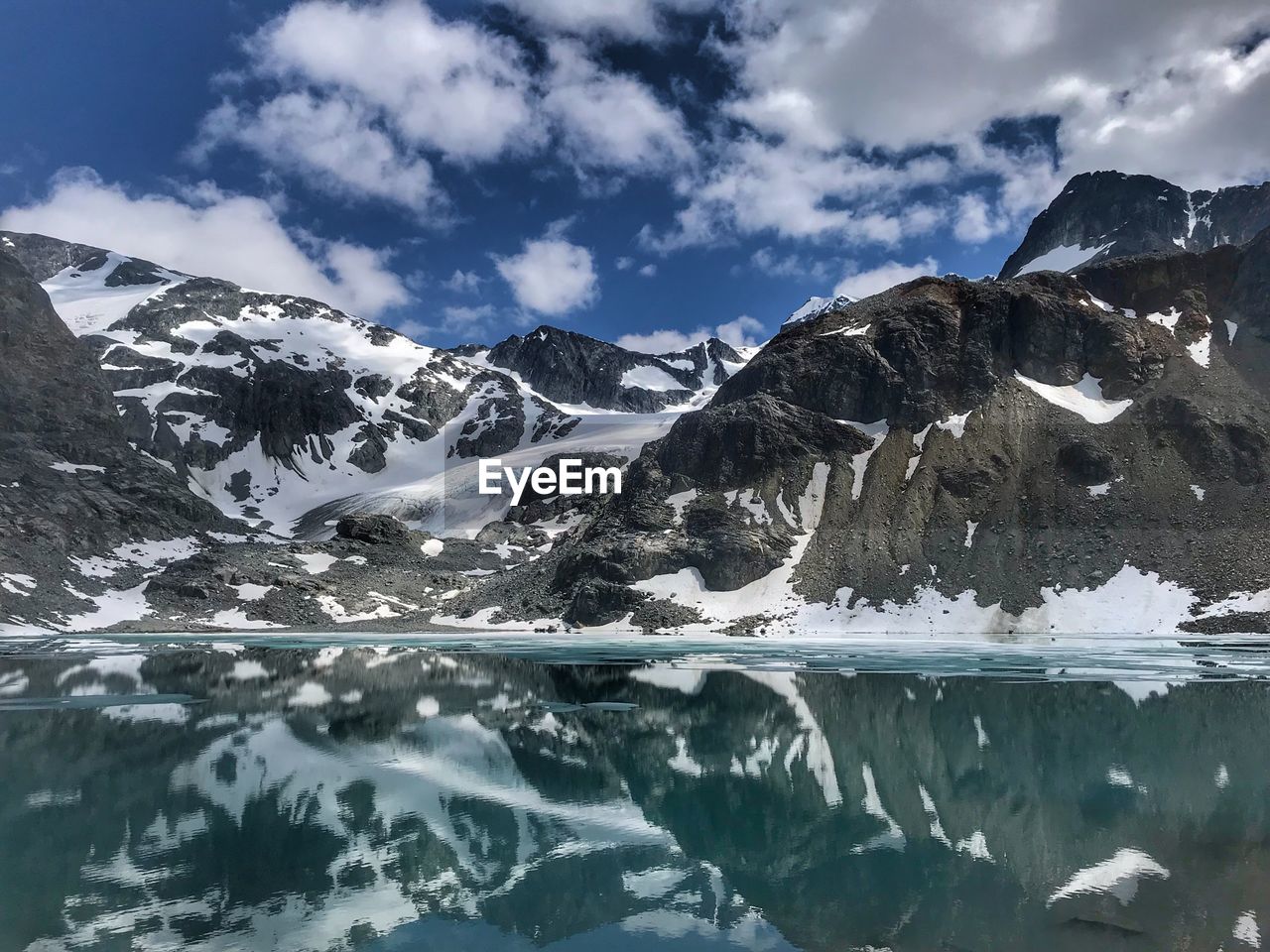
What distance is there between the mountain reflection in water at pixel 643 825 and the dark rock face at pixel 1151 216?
18346cm

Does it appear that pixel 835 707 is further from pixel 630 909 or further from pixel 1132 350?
pixel 1132 350

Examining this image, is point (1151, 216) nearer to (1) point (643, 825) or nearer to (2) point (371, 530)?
(2) point (371, 530)

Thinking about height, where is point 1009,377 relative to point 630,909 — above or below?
above

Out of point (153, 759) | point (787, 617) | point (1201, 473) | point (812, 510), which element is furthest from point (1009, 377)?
point (153, 759)

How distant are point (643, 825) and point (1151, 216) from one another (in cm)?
21640

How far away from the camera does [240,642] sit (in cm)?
8750

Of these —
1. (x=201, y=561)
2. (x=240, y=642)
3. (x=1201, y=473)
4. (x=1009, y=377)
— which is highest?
(x=1009, y=377)

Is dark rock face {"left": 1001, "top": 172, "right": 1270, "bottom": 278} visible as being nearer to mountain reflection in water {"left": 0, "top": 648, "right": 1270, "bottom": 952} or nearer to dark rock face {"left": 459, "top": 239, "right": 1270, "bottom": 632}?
dark rock face {"left": 459, "top": 239, "right": 1270, "bottom": 632}

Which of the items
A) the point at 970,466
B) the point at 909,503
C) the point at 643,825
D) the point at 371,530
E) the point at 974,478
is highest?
the point at 970,466

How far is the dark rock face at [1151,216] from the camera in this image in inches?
6969

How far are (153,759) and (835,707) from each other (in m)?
25.9

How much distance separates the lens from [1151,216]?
183875 millimetres

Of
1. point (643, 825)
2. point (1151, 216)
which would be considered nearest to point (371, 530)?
point (643, 825)

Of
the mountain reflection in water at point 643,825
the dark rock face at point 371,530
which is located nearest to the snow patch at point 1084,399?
the mountain reflection in water at point 643,825
